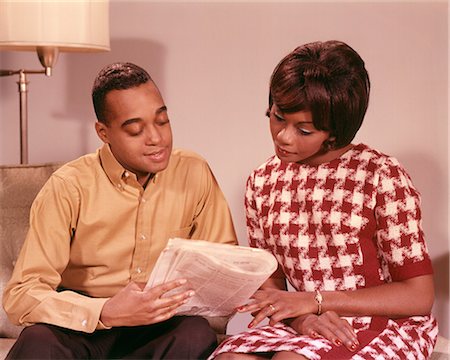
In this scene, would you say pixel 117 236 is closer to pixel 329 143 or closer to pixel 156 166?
pixel 156 166

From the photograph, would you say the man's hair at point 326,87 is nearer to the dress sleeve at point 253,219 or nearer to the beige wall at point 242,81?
the dress sleeve at point 253,219

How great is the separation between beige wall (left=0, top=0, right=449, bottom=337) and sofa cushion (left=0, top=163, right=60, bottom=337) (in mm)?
413

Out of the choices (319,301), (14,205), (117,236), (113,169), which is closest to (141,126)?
(113,169)

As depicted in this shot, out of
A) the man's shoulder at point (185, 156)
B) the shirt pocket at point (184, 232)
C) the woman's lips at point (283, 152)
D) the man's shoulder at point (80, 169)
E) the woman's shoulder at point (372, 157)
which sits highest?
the woman's lips at point (283, 152)

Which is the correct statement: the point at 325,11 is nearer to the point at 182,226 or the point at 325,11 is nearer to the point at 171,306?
the point at 182,226

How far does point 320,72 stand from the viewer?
5.13ft

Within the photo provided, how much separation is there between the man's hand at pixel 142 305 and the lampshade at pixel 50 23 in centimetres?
84

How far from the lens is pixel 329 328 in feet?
5.10

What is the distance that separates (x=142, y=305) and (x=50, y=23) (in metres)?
0.93

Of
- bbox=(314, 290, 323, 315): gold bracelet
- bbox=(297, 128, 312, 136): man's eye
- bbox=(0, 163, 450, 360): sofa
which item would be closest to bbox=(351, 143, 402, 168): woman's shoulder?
bbox=(297, 128, 312, 136): man's eye

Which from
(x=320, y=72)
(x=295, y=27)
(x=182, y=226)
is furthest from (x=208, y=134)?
(x=320, y=72)

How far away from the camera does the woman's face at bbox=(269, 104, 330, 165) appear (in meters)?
1.57

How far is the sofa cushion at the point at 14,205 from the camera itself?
6.82 feet

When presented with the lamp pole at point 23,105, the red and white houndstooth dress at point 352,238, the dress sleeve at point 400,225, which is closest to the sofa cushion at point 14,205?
the lamp pole at point 23,105
